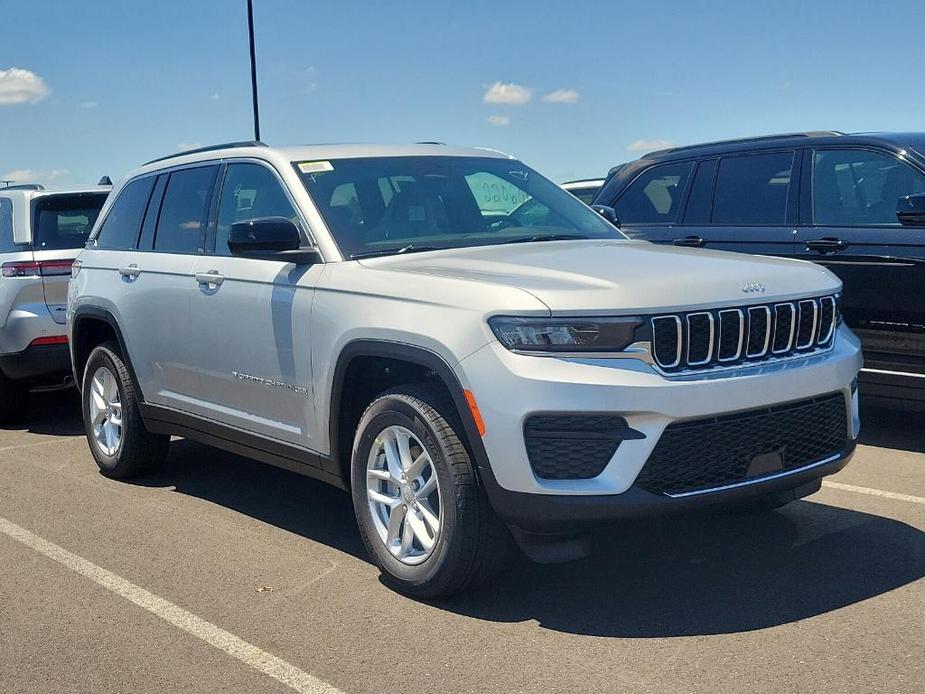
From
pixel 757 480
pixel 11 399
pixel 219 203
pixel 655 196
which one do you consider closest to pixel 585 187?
pixel 655 196

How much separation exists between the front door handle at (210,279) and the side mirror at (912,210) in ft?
12.7

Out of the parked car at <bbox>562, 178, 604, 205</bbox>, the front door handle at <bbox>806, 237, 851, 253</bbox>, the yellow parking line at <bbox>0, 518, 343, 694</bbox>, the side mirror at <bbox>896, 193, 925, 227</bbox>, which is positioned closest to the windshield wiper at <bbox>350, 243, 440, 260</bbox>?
the yellow parking line at <bbox>0, 518, 343, 694</bbox>

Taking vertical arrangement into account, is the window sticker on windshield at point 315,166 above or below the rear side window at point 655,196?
above

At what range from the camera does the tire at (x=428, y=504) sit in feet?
14.1

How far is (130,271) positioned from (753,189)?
4103 mm

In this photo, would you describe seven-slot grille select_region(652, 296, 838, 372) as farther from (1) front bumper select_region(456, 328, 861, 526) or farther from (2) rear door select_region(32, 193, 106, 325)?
(2) rear door select_region(32, 193, 106, 325)

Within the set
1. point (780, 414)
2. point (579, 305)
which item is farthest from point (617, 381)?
point (780, 414)

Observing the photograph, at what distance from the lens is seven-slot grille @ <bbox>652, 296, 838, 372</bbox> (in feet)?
13.5

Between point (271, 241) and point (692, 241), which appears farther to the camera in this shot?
point (692, 241)

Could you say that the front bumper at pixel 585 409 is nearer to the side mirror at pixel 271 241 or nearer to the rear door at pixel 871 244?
the side mirror at pixel 271 241

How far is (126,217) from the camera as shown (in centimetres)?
696

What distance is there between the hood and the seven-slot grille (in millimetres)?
43

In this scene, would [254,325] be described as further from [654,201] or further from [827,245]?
[654,201]

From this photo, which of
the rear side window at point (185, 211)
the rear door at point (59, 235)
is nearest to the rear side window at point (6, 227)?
the rear door at point (59, 235)
